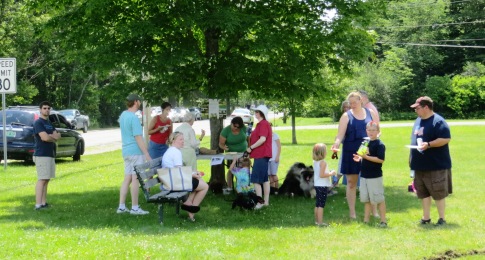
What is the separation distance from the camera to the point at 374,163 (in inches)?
389

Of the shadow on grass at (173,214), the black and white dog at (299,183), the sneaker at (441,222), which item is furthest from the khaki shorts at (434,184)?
the black and white dog at (299,183)

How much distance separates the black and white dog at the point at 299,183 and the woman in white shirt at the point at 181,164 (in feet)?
10.0

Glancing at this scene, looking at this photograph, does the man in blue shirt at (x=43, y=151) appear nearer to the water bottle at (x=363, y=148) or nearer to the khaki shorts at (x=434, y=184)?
the water bottle at (x=363, y=148)

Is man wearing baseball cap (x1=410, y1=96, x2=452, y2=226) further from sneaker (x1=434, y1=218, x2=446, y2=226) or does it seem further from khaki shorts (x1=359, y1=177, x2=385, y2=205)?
khaki shorts (x1=359, y1=177, x2=385, y2=205)

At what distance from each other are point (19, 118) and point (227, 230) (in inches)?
494

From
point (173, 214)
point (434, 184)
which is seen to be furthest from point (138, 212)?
point (434, 184)

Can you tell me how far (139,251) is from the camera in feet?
25.8

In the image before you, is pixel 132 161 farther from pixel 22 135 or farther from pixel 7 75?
pixel 22 135

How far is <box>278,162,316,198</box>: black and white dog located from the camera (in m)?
13.1

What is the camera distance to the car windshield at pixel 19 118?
787 inches

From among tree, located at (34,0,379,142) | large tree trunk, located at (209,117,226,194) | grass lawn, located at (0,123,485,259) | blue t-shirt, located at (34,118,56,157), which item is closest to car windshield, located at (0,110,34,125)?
grass lawn, located at (0,123,485,259)

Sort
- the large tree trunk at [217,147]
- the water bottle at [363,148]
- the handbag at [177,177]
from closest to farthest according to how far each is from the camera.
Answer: the water bottle at [363,148] < the handbag at [177,177] < the large tree trunk at [217,147]

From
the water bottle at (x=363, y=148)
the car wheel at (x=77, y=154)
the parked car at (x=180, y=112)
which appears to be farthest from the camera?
the car wheel at (x=77, y=154)

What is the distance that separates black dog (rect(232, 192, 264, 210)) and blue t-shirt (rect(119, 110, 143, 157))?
1.81m
